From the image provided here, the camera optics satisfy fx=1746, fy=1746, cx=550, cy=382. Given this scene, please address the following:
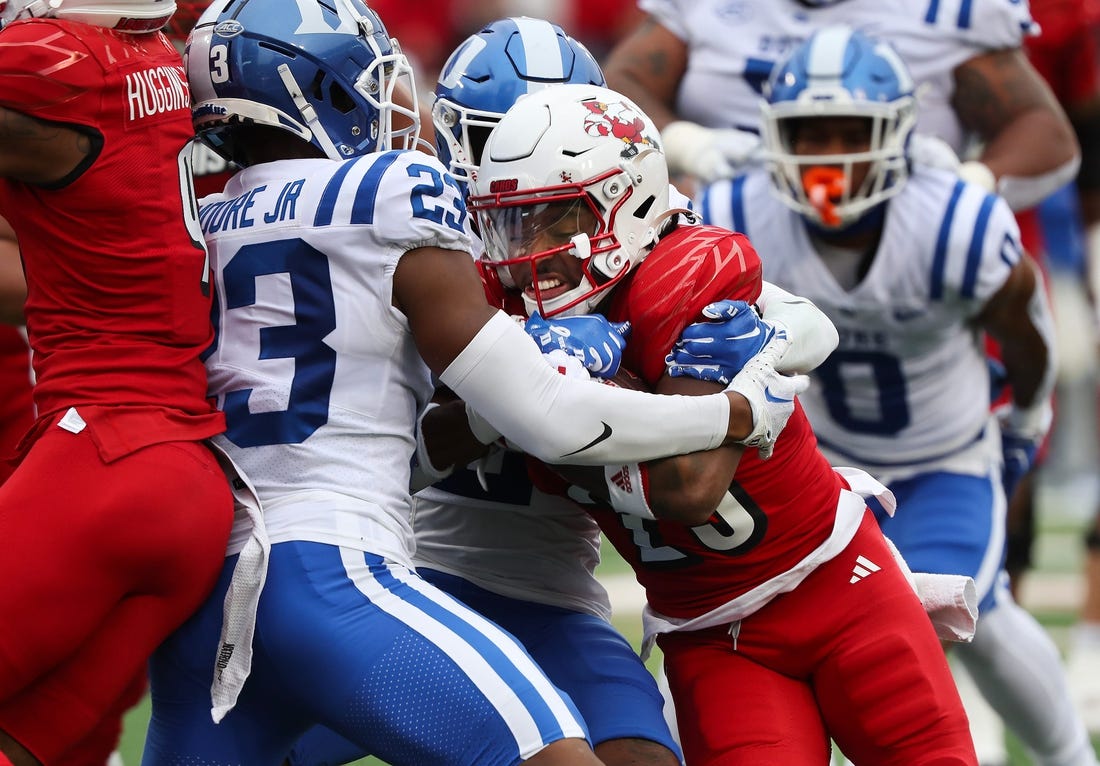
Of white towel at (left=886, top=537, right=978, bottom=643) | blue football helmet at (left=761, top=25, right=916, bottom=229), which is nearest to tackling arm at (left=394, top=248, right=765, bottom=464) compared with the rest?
white towel at (left=886, top=537, right=978, bottom=643)

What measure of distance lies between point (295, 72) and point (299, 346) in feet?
1.52

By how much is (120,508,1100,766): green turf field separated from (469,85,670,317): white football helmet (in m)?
2.06

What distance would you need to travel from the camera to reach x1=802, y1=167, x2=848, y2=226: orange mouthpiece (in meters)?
4.22

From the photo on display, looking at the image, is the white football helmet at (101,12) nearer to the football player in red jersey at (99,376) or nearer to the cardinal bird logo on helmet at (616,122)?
the football player in red jersey at (99,376)

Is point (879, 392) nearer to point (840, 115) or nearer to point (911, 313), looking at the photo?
point (911, 313)

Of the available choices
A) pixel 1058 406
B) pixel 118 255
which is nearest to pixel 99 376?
pixel 118 255

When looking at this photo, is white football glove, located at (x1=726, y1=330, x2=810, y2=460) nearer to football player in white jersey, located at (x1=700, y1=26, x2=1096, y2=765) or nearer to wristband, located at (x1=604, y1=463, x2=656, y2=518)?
wristband, located at (x1=604, y1=463, x2=656, y2=518)

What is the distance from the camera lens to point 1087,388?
823 cm

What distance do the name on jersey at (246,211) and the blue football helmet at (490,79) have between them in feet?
1.91

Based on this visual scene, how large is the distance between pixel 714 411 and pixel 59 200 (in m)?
1.03

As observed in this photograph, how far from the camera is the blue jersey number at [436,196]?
8.52 ft

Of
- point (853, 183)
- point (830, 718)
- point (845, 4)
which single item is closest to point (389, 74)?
point (830, 718)

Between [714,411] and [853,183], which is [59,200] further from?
[853,183]

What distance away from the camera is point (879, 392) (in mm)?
4348
